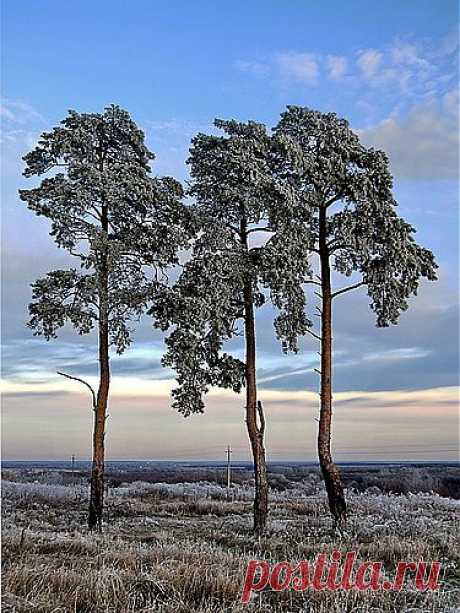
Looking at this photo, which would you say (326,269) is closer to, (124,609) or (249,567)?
(249,567)

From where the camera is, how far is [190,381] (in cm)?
1994

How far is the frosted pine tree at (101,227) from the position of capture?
18.7 m

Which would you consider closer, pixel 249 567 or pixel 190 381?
pixel 249 567

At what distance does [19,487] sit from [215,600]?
2772 cm

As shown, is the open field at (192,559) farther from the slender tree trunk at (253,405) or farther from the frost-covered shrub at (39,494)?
the frost-covered shrub at (39,494)

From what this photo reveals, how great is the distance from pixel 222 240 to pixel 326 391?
16.1 feet

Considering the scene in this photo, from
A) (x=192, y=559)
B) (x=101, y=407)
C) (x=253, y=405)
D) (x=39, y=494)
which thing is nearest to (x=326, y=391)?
(x=253, y=405)

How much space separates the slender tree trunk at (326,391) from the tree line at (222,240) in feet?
0.10

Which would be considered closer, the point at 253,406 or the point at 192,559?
the point at 192,559

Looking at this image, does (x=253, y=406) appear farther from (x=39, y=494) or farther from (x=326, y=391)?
(x=39, y=494)

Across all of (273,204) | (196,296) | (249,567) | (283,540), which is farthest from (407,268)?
(249,567)

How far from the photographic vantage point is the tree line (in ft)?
61.2

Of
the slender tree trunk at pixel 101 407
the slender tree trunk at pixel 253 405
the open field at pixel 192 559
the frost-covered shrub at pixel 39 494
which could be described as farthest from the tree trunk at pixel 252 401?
the frost-covered shrub at pixel 39 494

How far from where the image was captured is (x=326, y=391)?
19.6 meters
